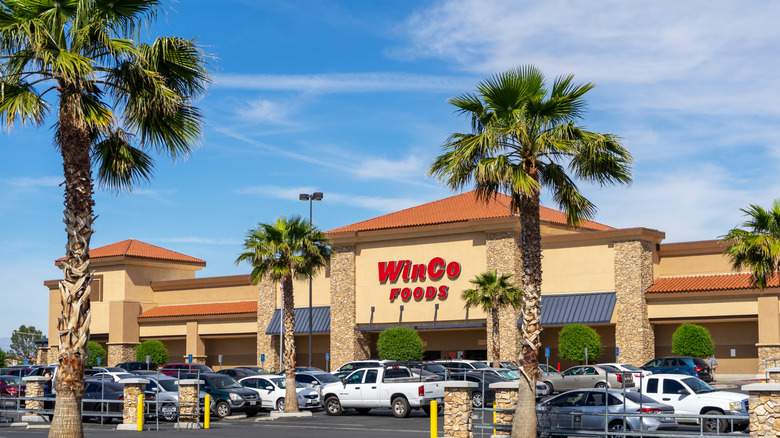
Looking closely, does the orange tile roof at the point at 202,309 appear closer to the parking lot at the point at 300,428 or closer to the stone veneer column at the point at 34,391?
the stone veneer column at the point at 34,391

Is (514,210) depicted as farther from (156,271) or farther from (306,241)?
(156,271)

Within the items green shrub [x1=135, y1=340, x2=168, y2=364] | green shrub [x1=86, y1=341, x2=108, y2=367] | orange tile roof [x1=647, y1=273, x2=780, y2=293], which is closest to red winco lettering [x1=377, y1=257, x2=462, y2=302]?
orange tile roof [x1=647, y1=273, x2=780, y2=293]

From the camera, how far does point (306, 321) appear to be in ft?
204

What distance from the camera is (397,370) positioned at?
32031 mm

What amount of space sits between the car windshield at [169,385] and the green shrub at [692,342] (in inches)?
→ 1104

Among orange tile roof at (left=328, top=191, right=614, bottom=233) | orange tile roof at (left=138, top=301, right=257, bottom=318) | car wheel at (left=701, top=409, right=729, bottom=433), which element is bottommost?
car wheel at (left=701, top=409, right=729, bottom=433)

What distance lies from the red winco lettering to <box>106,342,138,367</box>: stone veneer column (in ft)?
73.4

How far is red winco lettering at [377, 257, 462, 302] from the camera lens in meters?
55.2

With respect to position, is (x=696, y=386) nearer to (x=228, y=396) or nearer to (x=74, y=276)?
(x=228, y=396)

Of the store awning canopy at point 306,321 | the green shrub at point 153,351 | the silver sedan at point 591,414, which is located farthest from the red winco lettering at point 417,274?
the silver sedan at point 591,414

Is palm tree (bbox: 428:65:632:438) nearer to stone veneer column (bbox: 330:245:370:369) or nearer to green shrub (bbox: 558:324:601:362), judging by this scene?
green shrub (bbox: 558:324:601:362)

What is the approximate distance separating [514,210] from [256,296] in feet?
148

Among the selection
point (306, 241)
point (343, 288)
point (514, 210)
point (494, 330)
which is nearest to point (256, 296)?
point (343, 288)

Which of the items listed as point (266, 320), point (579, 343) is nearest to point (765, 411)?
point (579, 343)
